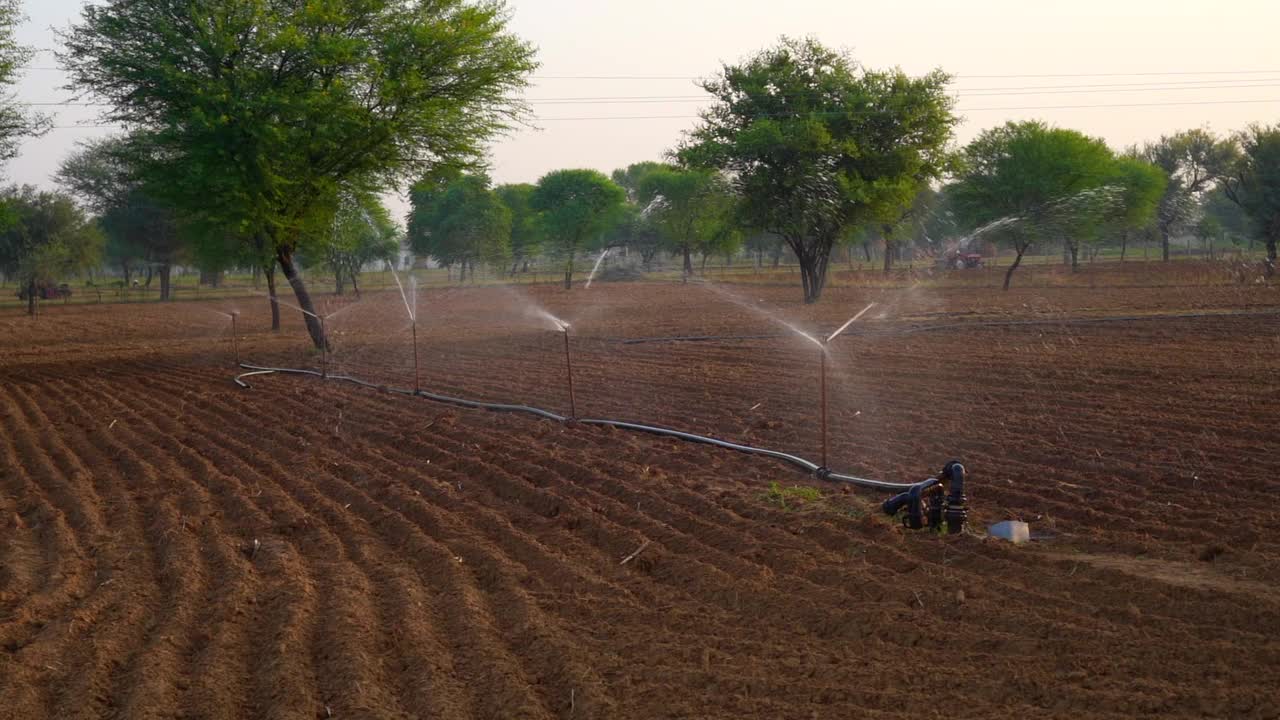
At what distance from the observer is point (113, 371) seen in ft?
59.9

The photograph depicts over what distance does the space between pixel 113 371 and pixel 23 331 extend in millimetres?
16961

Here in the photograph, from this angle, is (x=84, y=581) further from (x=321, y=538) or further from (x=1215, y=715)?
(x=1215, y=715)

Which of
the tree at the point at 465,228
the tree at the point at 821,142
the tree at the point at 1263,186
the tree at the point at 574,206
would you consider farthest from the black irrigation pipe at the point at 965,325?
the tree at the point at 465,228

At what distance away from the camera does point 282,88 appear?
1786 centimetres

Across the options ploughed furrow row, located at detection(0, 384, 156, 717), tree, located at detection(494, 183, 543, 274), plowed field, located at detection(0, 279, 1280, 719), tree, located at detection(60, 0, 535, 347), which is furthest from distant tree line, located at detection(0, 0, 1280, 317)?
tree, located at detection(494, 183, 543, 274)

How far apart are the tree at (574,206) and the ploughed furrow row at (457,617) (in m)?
46.4

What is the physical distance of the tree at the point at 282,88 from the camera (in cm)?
1744

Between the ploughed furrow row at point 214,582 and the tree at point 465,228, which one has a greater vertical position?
the tree at point 465,228

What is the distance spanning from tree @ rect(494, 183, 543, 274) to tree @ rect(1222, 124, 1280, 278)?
1357 inches

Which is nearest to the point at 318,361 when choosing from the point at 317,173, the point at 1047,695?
the point at 317,173

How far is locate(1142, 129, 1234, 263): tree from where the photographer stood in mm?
48938

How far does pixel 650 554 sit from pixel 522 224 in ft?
231

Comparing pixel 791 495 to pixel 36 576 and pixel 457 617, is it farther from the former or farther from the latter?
pixel 36 576

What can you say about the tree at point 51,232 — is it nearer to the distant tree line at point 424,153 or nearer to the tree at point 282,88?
the distant tree line at point 424,153
